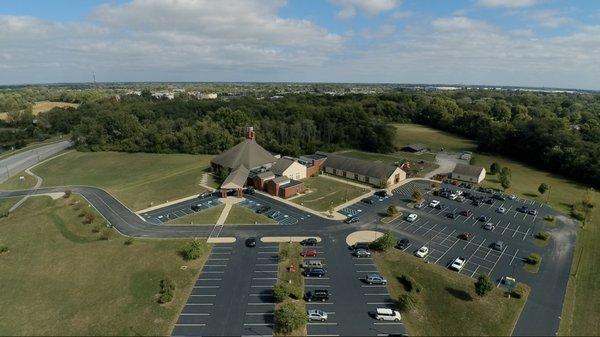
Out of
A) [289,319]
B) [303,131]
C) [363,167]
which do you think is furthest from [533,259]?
[303,131]

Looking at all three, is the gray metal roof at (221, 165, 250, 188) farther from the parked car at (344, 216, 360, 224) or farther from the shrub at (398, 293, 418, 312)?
the shrub at (398, 293, 418, 312)

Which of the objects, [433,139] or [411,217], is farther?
[433,139]

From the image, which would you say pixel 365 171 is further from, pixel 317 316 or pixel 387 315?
pixel 317 316

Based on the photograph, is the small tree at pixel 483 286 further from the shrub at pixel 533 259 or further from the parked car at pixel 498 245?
the parked car at pixel 498 245

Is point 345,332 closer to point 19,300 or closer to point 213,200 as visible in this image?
point 19,300

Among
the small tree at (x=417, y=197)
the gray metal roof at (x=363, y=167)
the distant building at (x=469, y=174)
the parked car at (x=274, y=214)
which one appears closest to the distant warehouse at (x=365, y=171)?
the gray metal roof at (x=363, y=167)
